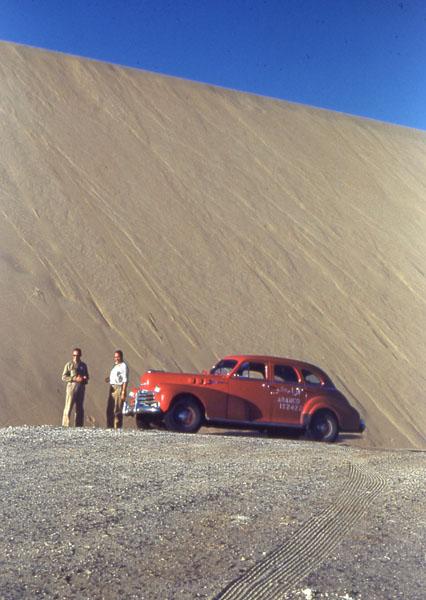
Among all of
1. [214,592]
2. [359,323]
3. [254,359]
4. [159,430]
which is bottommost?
[214,592]

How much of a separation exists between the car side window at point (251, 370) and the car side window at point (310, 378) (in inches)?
33.7

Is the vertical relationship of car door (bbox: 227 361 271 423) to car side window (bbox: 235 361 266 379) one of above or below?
below

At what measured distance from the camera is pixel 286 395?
15789mm

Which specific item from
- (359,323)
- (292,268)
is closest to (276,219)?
(292,268)

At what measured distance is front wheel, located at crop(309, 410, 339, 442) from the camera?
1599 cm

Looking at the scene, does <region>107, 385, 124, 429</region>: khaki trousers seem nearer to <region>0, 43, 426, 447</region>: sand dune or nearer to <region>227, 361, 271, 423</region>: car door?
<region>227, 361, 271, 423</region>: car door

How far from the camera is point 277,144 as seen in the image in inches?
1492

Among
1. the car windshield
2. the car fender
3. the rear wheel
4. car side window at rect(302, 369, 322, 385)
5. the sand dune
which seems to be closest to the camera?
the rear wheel

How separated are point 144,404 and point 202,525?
814 centimetres

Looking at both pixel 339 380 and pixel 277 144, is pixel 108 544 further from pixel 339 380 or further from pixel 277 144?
pixel 277 144

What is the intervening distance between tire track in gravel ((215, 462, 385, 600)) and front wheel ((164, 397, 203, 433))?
6086mm

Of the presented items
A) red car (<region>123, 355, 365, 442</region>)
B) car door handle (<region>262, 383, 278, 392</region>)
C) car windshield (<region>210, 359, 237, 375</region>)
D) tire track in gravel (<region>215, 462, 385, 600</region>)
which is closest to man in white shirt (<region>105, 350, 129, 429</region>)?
red car (<region>123, 355, 365, 442</region>)

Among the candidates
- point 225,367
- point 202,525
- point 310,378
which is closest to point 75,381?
point 225,367

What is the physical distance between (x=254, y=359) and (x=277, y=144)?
76.8 feet
